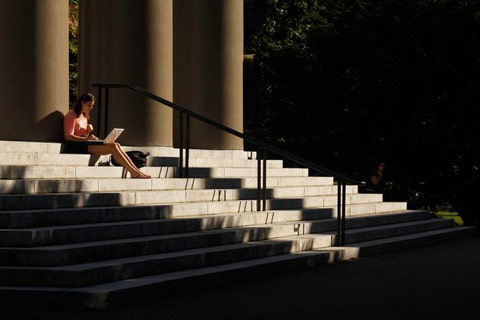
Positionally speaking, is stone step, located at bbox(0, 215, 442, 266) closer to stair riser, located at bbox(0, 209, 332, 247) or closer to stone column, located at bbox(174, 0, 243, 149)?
stair riser, located at bbox(0, 209, 332, 247)

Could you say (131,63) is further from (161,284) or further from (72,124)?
(161,284)

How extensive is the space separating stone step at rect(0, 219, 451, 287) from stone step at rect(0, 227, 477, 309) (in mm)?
118

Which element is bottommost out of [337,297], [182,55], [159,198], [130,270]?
[337,297]

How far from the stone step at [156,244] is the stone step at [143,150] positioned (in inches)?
113

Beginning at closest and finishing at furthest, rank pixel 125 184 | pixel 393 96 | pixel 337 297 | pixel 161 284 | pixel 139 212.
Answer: pixel 161 284
pixel 337 297
pixel 139 212
pixel 125 184
pixel 393 96

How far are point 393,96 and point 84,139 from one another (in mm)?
15549

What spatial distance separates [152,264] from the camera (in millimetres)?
12805

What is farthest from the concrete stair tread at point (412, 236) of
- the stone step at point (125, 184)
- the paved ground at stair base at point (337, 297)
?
the stone step at point (125, 184)

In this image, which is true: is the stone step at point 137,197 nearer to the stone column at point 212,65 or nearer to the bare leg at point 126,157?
the bare leg at point 126,157

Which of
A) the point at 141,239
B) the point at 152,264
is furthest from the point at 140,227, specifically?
the point at 152,264

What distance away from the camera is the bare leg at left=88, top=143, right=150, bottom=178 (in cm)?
1633

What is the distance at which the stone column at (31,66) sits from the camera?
53.7 ft

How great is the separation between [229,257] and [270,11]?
2771 centimetres

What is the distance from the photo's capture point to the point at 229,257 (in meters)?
14.6
